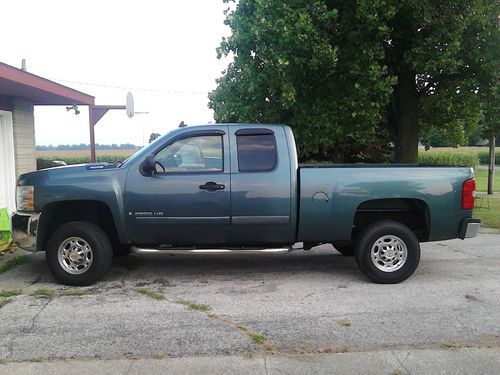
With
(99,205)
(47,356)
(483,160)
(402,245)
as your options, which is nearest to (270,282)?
(402,245)

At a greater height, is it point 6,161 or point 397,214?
point 6,161

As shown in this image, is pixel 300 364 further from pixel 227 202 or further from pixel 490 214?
pixel 490 214

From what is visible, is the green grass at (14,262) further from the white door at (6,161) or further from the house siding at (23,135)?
the house siding at (23,135)

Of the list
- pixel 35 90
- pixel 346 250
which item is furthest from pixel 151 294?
pixel 35 90

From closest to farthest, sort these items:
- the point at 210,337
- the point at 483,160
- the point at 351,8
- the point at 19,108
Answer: the point at 210,337 < the point at 351,8 < the point at 19,108 < the point at 483,160

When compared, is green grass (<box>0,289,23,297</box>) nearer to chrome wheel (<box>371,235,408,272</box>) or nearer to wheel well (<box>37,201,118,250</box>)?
wheel well (<box>37,201,118,250</box>)

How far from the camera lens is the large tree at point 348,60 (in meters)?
9.92

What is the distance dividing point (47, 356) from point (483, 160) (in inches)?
2656

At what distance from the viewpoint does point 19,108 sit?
36.7 ft

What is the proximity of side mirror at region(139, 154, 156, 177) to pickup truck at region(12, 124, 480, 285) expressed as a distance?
1 cm

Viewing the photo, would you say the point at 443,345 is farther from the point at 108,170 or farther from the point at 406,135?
the point at 406,135

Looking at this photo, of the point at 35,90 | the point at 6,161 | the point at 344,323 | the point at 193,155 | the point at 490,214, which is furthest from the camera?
the point at 490,214

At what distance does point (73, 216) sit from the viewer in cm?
634

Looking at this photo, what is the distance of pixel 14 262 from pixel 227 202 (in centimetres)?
348
